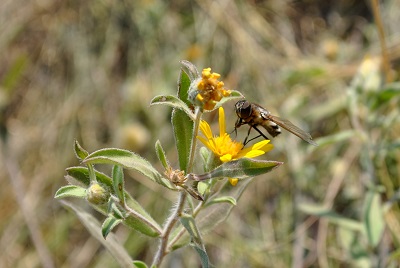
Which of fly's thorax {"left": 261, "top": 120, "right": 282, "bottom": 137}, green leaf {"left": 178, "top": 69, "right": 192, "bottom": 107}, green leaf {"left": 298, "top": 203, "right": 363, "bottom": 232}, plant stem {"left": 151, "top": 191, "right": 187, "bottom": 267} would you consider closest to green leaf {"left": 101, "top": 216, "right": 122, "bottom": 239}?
plant stem {"left": 151, "top": 191, "right": 187, "bottom": 267}

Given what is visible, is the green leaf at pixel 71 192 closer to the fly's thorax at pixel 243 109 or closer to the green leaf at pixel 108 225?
the green leaf at pixel 108 225

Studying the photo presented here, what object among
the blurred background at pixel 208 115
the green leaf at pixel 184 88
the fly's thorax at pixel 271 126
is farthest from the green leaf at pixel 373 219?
the green leaf at pixel 184 88

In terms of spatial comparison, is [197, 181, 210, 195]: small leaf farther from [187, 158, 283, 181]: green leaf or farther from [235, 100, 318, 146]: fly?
[235, 100, 318, 146]: fly

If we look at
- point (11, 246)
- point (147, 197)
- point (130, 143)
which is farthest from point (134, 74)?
point (11, 246)

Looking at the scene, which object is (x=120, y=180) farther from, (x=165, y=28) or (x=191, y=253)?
(x=165, y=28)

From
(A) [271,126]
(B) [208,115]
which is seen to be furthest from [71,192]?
(B) [208,115]
